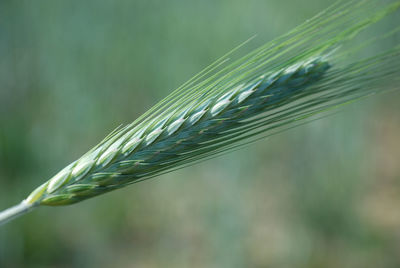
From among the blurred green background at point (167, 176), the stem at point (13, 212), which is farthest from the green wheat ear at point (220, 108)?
the blurred green background at point (167, 176)

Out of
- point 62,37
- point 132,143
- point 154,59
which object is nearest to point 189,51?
point 154,59

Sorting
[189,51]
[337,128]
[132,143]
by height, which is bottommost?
[132,143]

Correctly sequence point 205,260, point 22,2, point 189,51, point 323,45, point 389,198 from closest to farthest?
point 323,45, point 22,2, point 189,51, point 205,260, point 389,198

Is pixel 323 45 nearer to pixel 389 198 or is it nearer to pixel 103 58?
pixel 103 58

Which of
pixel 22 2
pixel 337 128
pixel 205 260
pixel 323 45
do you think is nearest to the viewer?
pixel 323 45

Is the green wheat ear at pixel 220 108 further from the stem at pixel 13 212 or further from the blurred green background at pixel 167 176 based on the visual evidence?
the blurred green background at pixel 167 176

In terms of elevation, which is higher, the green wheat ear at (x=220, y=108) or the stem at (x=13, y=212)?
the green wheat ear at (x=220, y=108)

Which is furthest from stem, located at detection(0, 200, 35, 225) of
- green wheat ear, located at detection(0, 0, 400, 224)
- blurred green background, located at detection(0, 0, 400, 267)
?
blurred green background, located at detection(0, 0, 400, 267)

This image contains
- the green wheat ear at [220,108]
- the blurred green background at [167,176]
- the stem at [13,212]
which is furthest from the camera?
the blurred green background at [167,176]
